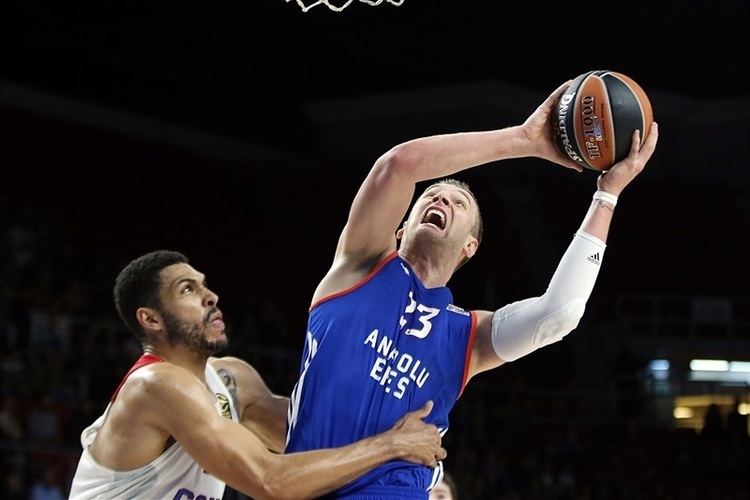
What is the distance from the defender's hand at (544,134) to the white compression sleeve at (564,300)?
24 cm

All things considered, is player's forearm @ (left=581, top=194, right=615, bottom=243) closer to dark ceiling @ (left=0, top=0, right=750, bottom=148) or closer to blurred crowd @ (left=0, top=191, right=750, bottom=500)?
blurred crowd @ (left=0, top=191, right=750, bottom=500)

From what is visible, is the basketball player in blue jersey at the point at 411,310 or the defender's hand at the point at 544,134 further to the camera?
the defender's hand at the point at 544,134

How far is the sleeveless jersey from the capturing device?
145 inches

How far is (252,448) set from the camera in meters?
3.46

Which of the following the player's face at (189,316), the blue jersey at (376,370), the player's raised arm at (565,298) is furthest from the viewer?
the player's face at (189,316)

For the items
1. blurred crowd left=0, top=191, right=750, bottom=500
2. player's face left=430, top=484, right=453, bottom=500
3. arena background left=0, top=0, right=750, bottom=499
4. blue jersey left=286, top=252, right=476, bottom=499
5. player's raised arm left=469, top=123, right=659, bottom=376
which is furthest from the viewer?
arena background left=0, top=0, right=750, bottom=499

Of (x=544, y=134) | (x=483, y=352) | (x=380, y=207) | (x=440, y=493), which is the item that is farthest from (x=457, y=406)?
(x=380, y=207)

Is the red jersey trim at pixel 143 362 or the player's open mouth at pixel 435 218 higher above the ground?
the player's open mouth at pixel 435 218

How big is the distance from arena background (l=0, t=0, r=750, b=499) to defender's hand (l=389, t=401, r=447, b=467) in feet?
26.9

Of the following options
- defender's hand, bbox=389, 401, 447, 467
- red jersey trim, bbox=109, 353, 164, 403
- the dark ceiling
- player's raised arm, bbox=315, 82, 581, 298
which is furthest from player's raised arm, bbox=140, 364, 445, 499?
the dark ceiling

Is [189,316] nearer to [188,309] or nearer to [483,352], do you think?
[188,309]

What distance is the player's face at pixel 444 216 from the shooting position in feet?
11.5

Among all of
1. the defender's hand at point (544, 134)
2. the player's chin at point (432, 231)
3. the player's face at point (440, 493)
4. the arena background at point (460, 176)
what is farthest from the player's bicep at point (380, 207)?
the arena background at point (460, 176)

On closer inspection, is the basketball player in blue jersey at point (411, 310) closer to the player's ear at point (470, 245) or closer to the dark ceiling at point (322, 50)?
the player's ear at point (470, 245)
